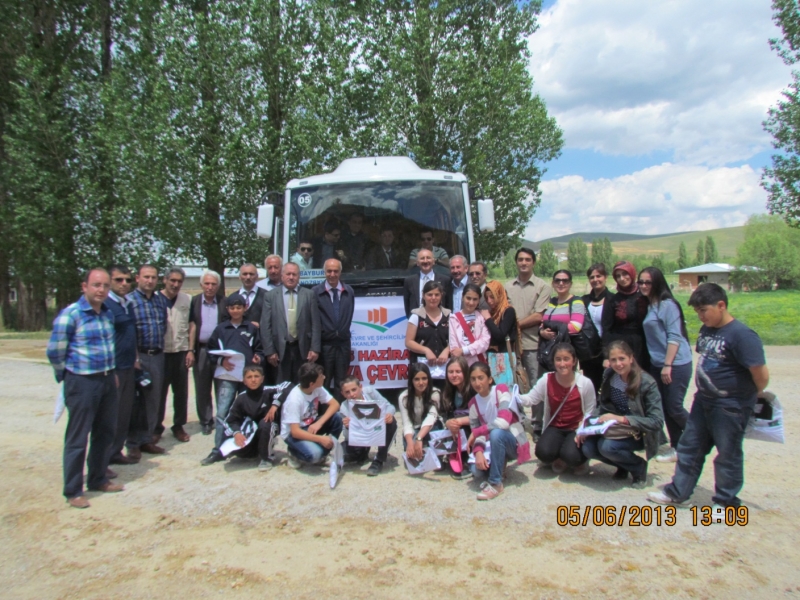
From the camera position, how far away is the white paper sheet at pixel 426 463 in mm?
4820

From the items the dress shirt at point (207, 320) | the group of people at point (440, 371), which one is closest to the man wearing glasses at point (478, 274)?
the group of people at point (440, 371)

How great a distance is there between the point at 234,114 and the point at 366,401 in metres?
13.0

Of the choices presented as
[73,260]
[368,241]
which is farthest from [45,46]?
[368,241]

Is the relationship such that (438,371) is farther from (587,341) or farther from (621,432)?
(621,432)

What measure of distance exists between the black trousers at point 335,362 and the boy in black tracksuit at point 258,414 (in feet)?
2.95

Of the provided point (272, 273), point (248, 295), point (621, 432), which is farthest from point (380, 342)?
point (621, 432)

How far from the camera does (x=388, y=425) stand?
503 centimetres

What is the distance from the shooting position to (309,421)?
5156 mm

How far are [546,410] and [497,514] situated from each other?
1.15 m

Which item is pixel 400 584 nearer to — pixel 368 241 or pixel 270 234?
pixel 368 241

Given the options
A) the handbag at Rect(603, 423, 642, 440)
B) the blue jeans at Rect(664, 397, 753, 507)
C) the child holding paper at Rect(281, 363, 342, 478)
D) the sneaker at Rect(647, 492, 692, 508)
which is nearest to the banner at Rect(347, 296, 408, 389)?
the child holding paper at Rect(281, 363, 342, 478)

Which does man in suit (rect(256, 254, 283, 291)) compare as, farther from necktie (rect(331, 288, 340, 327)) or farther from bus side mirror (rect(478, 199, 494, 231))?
bus side mirror (rect(478, 199, 494, 231))

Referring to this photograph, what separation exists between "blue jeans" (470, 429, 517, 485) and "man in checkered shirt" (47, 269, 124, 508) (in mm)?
3054

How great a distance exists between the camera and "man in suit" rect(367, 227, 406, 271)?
Result: 23.2ft
